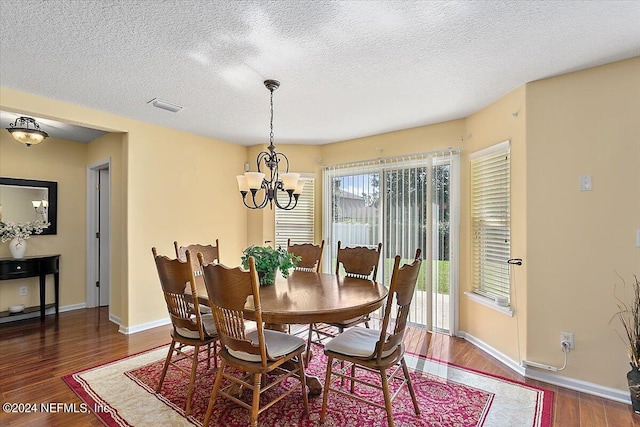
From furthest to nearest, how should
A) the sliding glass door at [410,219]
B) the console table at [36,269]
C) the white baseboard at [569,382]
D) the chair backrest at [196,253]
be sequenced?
the console table at [36,269], the sliding glass door at [410,219], the chair backrest at [196,253], the white baseboard at [569,382]

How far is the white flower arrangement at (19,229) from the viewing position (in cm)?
420

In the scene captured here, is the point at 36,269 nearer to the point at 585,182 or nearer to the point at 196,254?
the point at 196,254

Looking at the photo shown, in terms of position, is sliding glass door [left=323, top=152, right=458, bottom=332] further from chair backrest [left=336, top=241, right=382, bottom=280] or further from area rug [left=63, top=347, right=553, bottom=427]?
area rug [left=63, top=347, right=553, bottom=427]

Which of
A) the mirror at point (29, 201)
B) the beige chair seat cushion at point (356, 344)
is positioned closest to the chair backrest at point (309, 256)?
the beige chair seat cushion at point (356, 344)

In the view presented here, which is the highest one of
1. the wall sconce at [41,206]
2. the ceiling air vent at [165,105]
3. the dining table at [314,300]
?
the ceiling air vent at [165,105]

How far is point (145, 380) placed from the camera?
2705 millimetres

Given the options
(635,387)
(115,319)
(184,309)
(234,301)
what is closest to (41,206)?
(115,319)

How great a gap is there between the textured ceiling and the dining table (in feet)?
5.62

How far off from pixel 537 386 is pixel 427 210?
6.56 feet

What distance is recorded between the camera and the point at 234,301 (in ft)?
6.19

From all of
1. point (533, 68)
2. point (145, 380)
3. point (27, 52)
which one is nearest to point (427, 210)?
point (533, 68)

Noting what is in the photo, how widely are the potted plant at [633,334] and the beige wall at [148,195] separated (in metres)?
4.50

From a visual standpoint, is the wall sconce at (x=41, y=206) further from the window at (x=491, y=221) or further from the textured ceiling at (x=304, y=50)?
the window at (x=491, y=221)

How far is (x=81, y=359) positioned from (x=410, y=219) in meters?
3.80
